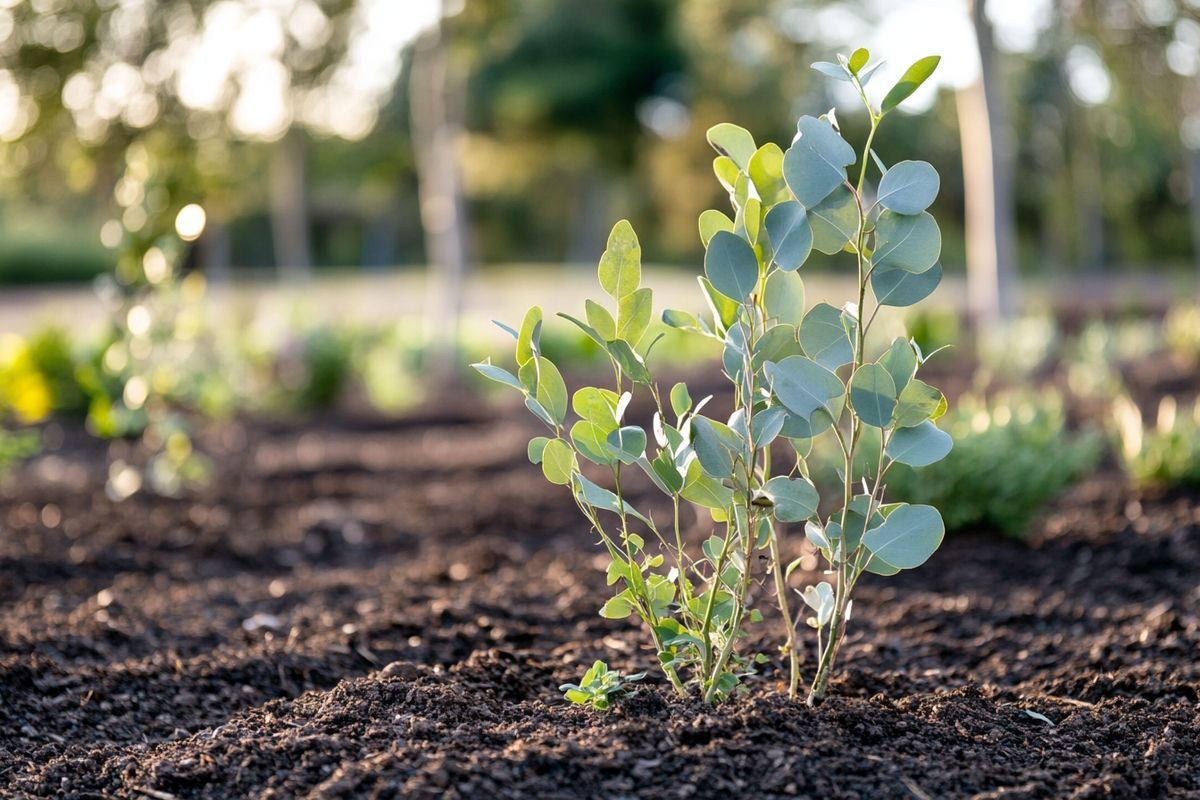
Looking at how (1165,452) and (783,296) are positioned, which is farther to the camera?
(1165,452)

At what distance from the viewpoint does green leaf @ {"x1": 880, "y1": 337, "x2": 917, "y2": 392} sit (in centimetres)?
165

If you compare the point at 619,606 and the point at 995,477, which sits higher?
the point at 619,606

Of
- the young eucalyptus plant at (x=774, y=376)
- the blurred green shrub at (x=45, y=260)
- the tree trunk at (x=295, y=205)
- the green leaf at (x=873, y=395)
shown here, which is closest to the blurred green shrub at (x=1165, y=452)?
the young eucalyptus plant at (x=774, y=376)

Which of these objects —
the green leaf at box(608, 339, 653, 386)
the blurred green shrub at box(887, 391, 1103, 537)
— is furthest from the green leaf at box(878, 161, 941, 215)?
the blurred green shrub at box(887, 391, 1103, 537)

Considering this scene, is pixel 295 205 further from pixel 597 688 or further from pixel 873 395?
pixel 873 395

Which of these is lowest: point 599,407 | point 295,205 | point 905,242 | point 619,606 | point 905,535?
point 619,606

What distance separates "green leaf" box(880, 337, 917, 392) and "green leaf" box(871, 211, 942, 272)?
122 millimetres

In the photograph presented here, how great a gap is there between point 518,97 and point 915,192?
2677 centimetres

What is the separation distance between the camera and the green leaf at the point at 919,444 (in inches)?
65.4

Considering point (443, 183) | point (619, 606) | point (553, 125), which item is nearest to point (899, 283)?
point (619, 606)

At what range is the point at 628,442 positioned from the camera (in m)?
1.71

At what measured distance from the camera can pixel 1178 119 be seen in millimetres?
11828

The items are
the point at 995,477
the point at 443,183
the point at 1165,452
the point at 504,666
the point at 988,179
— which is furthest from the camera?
the point at 443,183

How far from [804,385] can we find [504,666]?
953 millimetres
